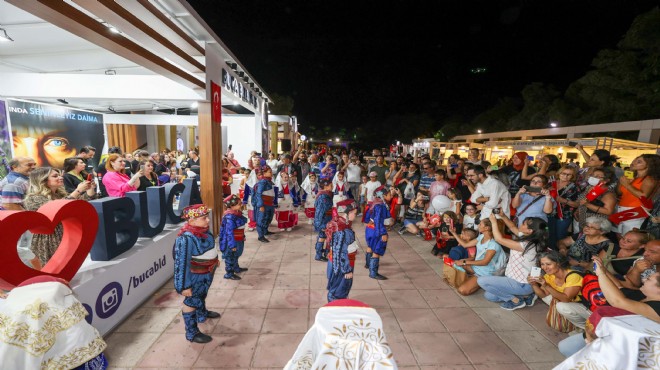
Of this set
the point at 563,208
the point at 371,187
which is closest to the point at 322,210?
the point at 371,187

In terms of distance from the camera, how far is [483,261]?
16.5ft

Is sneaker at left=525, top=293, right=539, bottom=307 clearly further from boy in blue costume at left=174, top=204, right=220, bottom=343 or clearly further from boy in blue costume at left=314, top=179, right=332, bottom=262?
boy in blue costume at left=174, top=204, right=220, bottom=343

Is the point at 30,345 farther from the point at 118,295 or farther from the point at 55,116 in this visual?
the point at 55,116

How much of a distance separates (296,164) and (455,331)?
8710 mm

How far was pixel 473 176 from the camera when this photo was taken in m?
6.32

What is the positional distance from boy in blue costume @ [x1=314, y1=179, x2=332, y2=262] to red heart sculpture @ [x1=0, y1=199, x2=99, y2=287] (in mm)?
3674

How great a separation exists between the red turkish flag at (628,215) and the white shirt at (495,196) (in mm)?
1471

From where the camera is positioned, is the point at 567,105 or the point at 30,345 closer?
the point at 30,345

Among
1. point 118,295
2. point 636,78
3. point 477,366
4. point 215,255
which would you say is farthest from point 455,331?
point 636,78

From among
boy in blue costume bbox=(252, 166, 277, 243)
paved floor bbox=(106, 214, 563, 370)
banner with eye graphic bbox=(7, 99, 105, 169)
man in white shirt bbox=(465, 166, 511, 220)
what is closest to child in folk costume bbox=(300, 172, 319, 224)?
boy in blue costume bbox=(252, 166, 277, 243)

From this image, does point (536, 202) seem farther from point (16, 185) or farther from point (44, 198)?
point (16, 185)

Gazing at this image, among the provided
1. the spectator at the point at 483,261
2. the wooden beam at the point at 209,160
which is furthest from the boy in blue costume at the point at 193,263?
the spectator at the point at 483,261

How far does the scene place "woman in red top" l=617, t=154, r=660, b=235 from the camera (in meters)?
4.48

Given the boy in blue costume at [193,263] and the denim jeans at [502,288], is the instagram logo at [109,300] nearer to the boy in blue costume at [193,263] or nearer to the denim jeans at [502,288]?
the boy in blue costume at [193,263]
